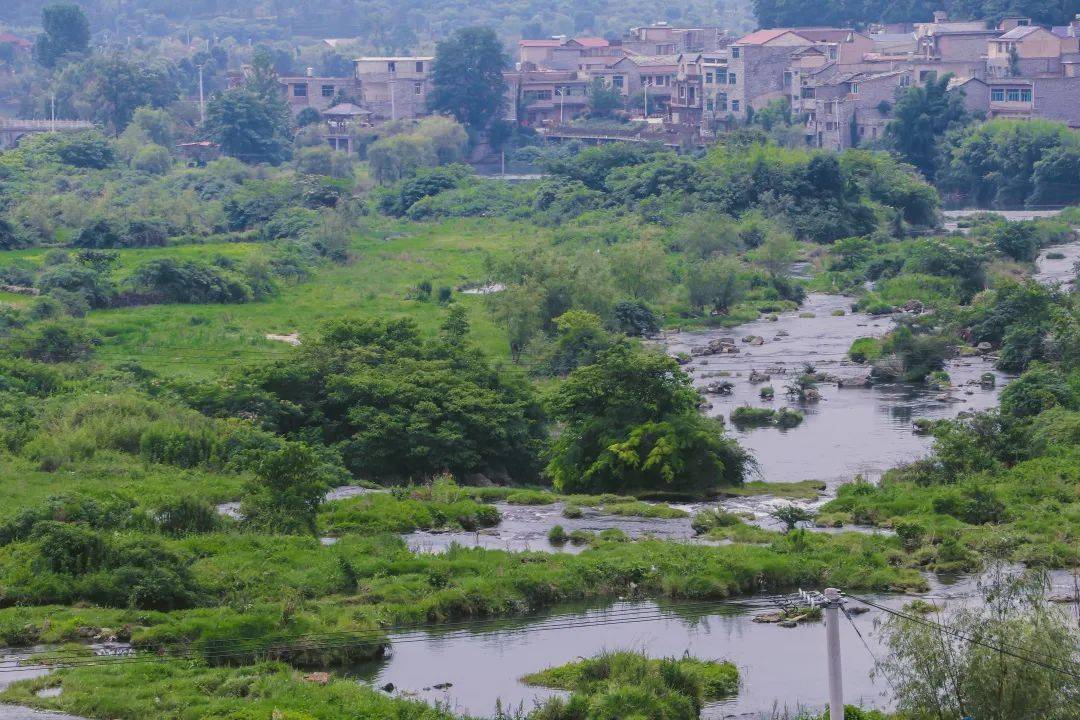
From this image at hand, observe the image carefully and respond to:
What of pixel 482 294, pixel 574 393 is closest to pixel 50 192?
pixel 482 294

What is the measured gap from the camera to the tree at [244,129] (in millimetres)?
78625

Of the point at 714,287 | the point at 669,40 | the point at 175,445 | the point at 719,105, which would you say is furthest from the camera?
the point at 669,40

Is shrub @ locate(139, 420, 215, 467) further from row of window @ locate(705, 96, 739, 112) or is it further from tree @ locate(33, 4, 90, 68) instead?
tree @ locate(33, 4, 90, 68)

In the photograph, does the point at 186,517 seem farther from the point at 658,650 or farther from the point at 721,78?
the point at 721,78

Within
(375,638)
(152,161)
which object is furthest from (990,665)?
(152,161)

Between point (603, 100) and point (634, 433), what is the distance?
56462 millimetres

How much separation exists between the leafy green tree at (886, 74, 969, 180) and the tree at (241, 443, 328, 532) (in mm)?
52363

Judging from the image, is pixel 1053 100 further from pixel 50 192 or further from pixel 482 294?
pixel 50 192

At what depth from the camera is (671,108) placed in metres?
82.4

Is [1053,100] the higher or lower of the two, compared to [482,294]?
higher

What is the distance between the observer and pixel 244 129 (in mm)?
78750

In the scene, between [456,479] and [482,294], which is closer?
[456,479]

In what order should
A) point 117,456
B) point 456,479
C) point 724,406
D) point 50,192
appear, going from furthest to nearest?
point 50,192 → point 724,406 → point 456,479 → point 117,456

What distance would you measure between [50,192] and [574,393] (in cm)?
3546
